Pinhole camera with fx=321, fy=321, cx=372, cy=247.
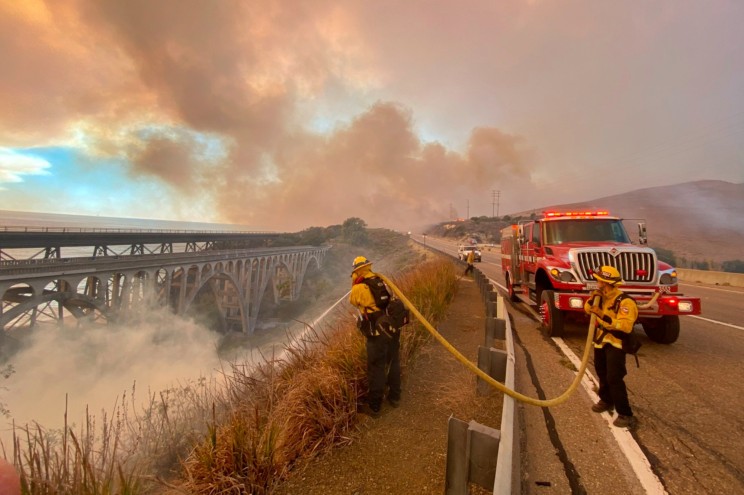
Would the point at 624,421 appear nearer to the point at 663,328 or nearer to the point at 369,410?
the point at 369,410

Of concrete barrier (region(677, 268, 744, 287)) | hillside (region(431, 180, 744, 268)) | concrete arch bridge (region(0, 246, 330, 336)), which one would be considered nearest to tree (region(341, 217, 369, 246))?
hillside (region(431, 180, 744, 268))

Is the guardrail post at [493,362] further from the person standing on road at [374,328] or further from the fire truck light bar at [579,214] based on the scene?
the fire truck light bar at [579,214]

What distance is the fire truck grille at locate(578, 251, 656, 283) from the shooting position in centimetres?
611

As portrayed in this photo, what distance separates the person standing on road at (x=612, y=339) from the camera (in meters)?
3.74

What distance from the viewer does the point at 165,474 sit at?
4.14 metres

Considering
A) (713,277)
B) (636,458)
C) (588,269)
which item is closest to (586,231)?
(588,269)

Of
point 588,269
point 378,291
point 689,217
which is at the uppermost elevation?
point 689,217

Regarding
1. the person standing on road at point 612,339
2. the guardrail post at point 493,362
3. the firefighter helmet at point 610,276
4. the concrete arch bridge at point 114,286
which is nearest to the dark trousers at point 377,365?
the guardrail post at point 493,362

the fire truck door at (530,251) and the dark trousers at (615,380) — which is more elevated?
the fire truck door at (530,251)

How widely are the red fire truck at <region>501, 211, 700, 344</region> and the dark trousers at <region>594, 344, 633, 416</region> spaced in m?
1.50

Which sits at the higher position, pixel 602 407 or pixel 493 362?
pixel 493 362

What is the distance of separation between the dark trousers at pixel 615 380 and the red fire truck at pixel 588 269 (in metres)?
1.50

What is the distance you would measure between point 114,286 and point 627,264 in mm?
26147

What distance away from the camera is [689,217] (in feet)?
262
